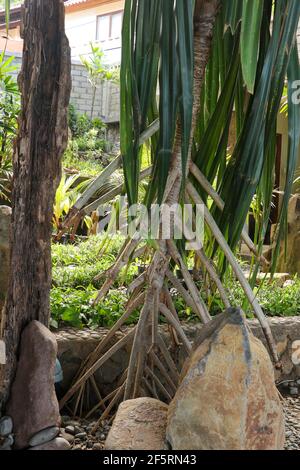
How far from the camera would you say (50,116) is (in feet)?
7.59

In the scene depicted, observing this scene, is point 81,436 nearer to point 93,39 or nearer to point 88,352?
point 88,352

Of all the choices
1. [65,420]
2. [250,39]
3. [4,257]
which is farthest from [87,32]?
[250,39]

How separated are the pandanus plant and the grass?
14.1 inches

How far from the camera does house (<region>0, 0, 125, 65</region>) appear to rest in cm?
1273

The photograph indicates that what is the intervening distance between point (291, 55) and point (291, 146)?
317 millimetres

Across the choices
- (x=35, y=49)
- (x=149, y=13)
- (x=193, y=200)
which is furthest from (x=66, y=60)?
(x=193, y=200)

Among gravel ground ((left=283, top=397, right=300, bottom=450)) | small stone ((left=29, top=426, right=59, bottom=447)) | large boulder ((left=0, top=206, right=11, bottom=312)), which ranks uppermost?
large boulder ((left=0, top=206, right=11, bottom=312))

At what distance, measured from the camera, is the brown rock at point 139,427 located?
204 centimetres

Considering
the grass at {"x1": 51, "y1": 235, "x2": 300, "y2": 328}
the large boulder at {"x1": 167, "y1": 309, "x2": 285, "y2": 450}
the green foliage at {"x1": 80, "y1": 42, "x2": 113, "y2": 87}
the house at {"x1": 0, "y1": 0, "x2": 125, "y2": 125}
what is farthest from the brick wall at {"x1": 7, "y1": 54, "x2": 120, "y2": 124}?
the large boulder at {"x1": 167, "y1": 309, "x2": 285, "y2": 450}

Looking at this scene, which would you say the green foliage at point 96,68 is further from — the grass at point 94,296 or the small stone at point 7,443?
the small stone at point 7,443

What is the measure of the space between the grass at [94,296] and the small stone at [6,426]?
1.73ft

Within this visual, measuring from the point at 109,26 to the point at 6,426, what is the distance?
1180 cm

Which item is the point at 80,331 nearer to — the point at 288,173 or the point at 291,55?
the point at 288,173

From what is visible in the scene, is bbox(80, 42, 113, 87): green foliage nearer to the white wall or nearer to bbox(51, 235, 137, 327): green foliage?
the white wall
